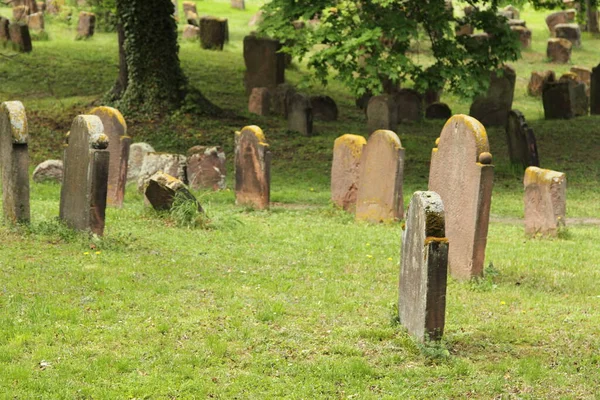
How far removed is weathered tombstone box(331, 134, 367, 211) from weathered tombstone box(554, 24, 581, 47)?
2455cm

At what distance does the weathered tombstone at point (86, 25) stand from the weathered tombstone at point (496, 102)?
49.7 ft

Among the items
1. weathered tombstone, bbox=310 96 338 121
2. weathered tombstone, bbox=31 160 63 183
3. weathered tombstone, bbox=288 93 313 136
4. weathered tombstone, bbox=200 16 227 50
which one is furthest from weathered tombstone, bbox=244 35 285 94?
weathered tombstone, bbox=31 160 63 183

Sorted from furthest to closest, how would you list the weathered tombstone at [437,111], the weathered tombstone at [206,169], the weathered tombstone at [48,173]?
the weathered tombstone at [437,111], the weathered tombstone at [206,169], the weathered tombstone at [48,173]

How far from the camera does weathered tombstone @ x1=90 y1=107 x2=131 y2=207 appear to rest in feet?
50.9

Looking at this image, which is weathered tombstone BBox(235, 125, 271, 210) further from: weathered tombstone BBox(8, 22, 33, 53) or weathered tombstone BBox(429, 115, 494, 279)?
weathered tombstone BBox(8, 22, 33, 53)

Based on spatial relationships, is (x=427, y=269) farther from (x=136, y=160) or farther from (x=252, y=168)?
(x=136, y=160)

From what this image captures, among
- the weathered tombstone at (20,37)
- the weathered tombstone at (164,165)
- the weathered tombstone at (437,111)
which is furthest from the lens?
the weathered tombstone at (20,37)

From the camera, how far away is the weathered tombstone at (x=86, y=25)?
1366 inches

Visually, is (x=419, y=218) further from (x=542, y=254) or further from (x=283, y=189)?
(x=283, y=189)

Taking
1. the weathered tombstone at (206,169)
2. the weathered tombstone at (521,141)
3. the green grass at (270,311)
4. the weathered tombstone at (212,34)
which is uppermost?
the weathered tombstone at (212,34)

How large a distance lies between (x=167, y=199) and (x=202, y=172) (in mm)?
4100

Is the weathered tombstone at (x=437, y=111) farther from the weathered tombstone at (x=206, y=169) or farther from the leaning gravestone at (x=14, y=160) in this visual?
the leaning gravestone at (x=14, y=160)

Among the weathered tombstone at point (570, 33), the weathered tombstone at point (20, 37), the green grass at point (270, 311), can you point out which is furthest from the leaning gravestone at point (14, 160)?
the weathered tombstone at point (570, 33)

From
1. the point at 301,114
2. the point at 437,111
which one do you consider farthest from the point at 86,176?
the point at 437,111
